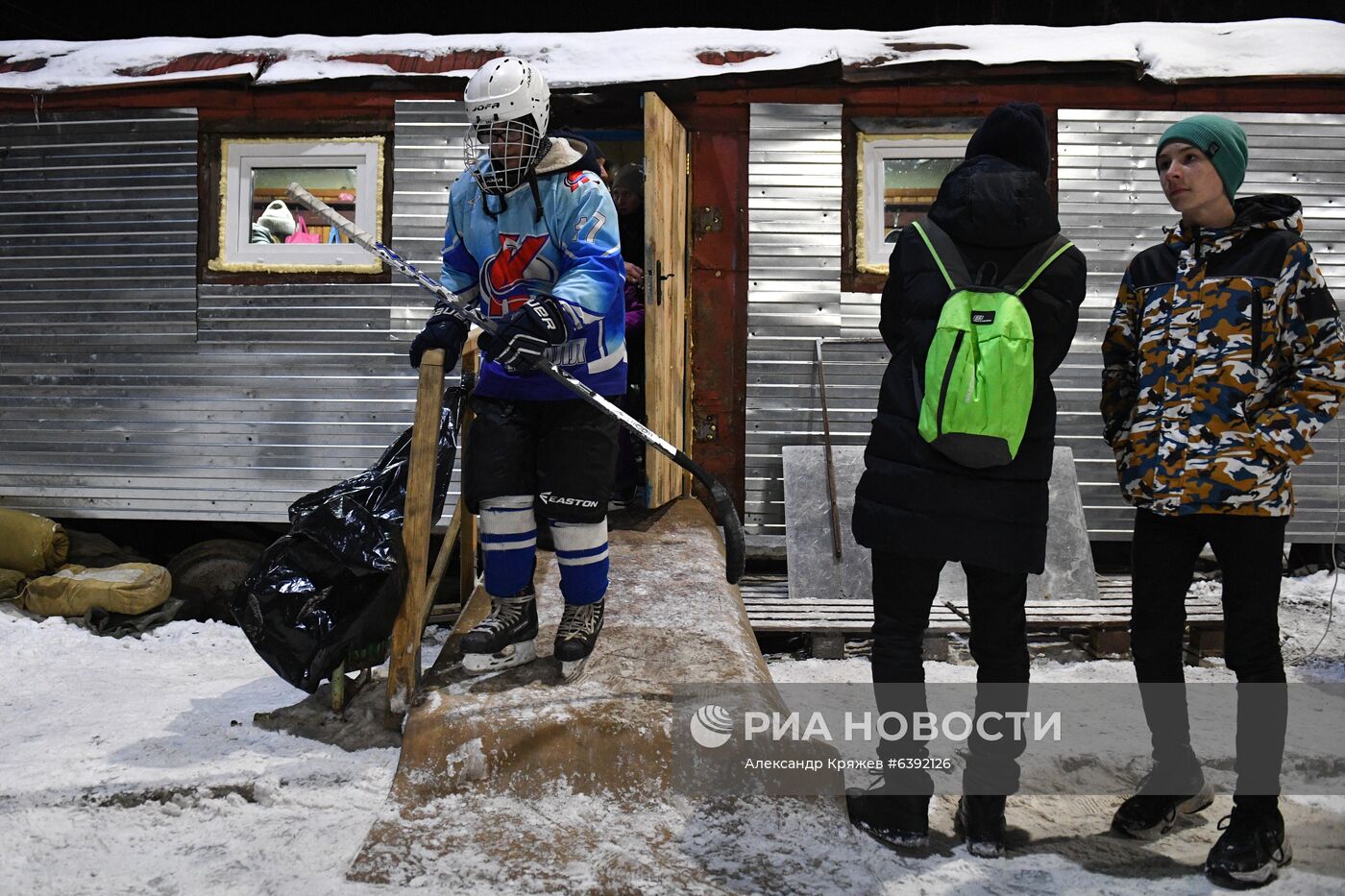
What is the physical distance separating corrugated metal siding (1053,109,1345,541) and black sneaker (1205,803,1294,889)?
12.3 ft

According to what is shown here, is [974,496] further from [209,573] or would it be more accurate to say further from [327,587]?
[209,573]

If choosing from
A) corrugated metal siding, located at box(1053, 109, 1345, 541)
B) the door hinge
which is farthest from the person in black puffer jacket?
corrugated metal siding, located at box(1053, 109, 1345, 541)

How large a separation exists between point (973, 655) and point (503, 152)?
2084 millimetres

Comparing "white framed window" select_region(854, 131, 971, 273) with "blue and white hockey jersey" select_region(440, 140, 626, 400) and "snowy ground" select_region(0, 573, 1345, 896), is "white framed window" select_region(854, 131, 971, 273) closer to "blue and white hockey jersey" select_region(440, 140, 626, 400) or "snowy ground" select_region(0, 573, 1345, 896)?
"blue and white hockey jersey" select_region(440, 140, 626, 400)

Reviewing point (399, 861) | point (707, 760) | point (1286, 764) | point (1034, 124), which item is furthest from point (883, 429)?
point (1286, 764)

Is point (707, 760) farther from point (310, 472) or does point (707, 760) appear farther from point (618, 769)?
point (310, 472)

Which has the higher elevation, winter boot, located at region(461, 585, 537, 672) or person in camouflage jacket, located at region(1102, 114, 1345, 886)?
person in camouflage jacket, located at region(1102, 114, 1345, 886)

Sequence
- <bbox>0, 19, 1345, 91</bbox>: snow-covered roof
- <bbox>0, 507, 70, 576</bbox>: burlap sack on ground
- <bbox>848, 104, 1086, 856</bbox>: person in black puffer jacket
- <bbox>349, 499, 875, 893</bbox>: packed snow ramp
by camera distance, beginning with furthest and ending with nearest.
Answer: <bbox>0, 19, 1345, 91</bbox>: snow-covered roof < <bbox>0, 507, 70, 576</bbox>: burlap sack on ground < <bbox>848, 104, 1086, 856</bbox>: person in black puffer jacket < <bbox>349, 499, 875, 893</bbox>: packed snow ramp

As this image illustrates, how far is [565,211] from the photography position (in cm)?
317

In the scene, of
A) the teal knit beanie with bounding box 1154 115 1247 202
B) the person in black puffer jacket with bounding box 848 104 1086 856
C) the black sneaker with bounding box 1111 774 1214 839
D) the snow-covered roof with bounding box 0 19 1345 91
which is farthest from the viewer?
the snow-covered roof with bounding box 0 19 1345 91

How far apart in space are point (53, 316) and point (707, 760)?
5.67m

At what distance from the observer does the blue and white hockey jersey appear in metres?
3.14

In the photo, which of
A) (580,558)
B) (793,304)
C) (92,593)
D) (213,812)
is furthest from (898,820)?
(92,593)

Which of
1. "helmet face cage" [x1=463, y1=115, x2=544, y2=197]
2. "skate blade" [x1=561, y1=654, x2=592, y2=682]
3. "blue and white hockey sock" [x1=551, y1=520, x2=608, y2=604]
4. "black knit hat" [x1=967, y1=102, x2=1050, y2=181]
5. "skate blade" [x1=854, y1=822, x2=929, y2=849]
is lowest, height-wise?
"skate blade" [x1=854, y1=822, x2=929, y2=849]
